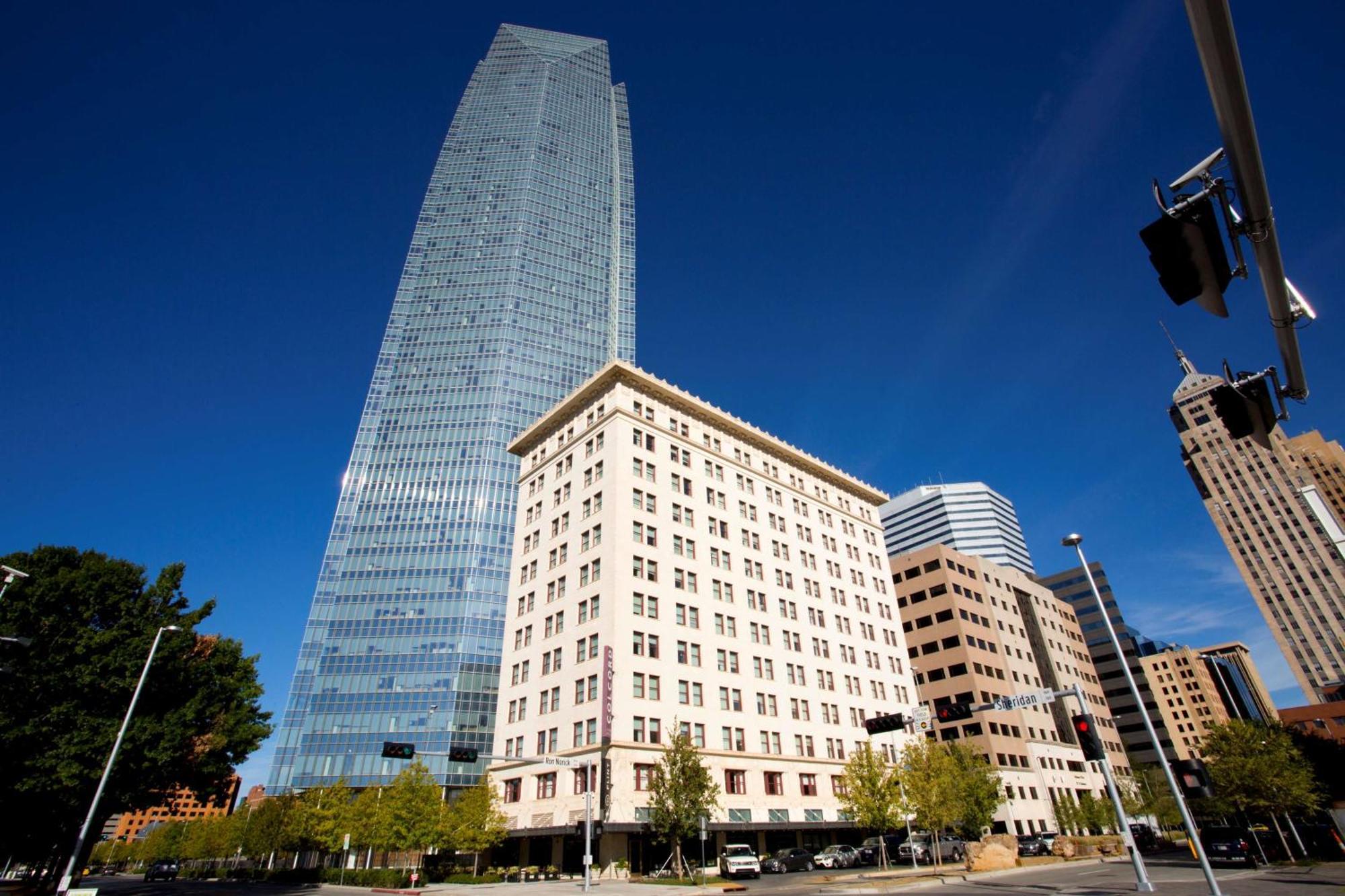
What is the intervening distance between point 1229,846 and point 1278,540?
168 meters

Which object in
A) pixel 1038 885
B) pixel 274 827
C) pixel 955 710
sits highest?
pixel 955 710

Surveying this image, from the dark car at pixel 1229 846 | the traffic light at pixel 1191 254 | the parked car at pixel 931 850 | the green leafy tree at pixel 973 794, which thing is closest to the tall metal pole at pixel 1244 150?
the traffic light at pixel 1191 254

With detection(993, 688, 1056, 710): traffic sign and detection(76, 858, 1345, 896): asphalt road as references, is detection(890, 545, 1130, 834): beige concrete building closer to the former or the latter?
detection(76, 858, 1345, 896): asphalt road

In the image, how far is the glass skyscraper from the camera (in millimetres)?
88562

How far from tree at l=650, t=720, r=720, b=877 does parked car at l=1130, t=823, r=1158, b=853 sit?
1787 inches

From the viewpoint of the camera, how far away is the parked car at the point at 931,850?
44.2m

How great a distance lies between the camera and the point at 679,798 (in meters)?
38.3

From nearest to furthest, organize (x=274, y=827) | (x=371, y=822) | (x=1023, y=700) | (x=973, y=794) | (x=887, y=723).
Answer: (x=1023, y=700) → (x=887, y=723) → (x=371, y=822) → (x=973, y=794) → (x=274, y=827)

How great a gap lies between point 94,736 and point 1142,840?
8227 centimetres

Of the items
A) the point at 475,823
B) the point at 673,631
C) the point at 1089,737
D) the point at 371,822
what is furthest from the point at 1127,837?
the point at 371,822

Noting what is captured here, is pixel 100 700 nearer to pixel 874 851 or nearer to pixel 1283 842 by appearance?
pixel 874 851

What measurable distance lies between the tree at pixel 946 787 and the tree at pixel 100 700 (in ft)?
145

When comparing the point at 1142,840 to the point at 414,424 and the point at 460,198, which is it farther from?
the point at 460,198

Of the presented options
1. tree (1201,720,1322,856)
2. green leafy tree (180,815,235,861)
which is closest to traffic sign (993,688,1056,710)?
tree (1201,720,1322,856)
